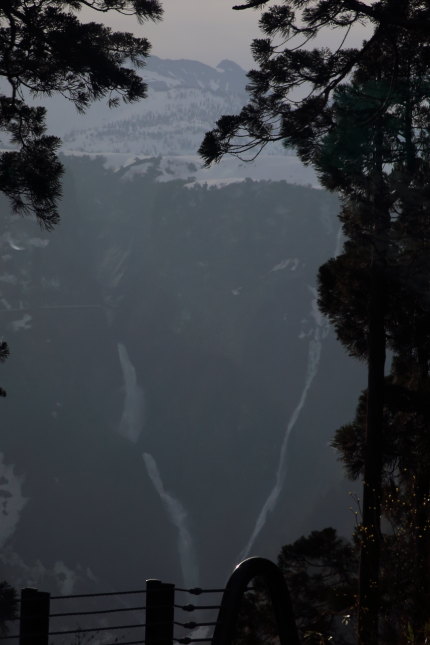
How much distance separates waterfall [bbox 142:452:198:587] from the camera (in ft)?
371

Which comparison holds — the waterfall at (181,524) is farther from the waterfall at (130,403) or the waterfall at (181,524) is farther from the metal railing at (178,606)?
the metal railing at (178,606)

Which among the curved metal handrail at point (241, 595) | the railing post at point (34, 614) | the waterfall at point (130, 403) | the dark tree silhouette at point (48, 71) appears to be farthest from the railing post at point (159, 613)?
the waterfall at point (130, 403)

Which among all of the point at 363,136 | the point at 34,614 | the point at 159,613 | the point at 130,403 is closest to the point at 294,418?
the point at 130,403

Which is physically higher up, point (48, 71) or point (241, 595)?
point (48, 71)

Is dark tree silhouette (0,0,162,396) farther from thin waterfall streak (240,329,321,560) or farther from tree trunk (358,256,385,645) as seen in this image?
thin waterfall streak (240,329,321,560)

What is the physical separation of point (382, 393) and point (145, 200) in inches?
7403

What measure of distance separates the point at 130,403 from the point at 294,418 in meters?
27.6

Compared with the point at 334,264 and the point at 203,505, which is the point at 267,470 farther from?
the point at 334,264

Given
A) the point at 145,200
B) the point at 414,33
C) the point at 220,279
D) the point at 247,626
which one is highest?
the point at 145,200

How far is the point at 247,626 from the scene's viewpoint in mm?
16328

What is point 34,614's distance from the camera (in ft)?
20.6

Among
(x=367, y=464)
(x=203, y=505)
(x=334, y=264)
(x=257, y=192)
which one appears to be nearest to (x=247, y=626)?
(x=367, y=464)

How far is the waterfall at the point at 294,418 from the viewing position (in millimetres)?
121625

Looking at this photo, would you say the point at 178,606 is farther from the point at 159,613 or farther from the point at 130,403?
the point at 130,403
